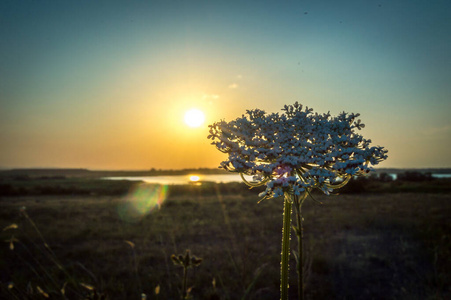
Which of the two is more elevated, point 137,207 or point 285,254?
point 285,254

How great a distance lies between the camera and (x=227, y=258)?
39.2ft

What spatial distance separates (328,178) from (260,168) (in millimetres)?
559

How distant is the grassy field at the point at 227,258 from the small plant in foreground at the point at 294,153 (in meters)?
1.37

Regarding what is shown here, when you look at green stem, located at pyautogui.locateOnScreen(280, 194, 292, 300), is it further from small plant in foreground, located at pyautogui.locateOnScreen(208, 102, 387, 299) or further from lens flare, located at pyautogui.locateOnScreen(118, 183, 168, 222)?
lens flare, located at pyautogui.locateOnScreen(118, 183, 168, 222)

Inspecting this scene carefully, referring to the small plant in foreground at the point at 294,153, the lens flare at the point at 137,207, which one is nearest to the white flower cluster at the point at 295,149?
the small plant in foreground at the point at 294,153

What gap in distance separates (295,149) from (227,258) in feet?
35.3

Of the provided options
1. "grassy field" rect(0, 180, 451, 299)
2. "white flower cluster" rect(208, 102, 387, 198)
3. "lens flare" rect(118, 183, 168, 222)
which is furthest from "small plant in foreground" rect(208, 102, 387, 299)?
"lens flare" rect(118, 183, 168, 222)

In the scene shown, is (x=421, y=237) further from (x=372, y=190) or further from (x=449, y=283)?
(x=372, y=190)

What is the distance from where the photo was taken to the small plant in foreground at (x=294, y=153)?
2.09m

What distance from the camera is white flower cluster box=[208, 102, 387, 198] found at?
2.17 meters

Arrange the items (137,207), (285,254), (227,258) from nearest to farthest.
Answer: (285,254) → (227,258) → (137,207)

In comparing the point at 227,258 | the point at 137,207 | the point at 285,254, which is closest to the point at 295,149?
the point at 285,254

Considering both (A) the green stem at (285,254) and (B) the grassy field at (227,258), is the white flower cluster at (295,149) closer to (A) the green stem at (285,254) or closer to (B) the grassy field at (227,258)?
(A) the green stem at (285,254)

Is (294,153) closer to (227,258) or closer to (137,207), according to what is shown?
(227,258)
